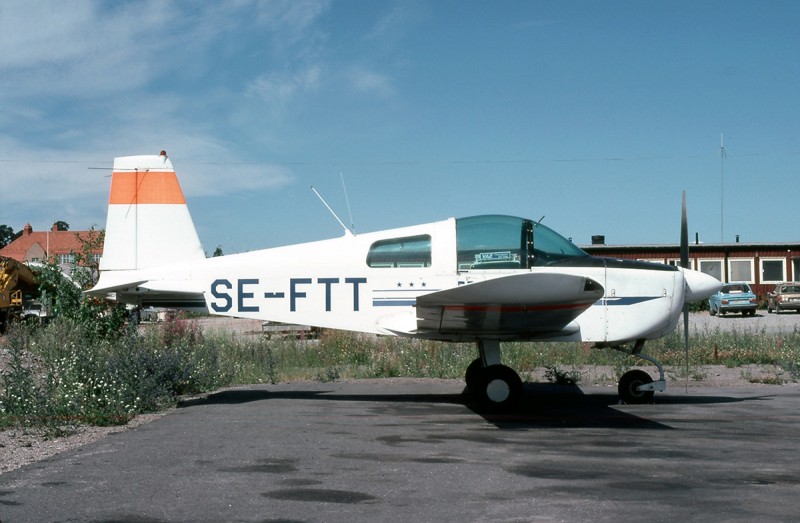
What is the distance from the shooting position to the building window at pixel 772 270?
143 ft

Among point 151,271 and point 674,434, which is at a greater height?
point 151,271

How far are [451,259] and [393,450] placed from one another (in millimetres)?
3389

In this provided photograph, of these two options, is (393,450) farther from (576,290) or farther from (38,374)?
(38,374)

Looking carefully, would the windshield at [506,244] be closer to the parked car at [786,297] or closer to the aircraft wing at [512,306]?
the aircraft wing at [512,306]

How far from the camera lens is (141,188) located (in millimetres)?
10773

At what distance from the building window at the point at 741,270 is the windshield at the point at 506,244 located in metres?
37.6

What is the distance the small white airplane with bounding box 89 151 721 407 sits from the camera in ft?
31.3

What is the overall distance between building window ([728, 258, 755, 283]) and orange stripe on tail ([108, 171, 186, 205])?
39336 millimetres

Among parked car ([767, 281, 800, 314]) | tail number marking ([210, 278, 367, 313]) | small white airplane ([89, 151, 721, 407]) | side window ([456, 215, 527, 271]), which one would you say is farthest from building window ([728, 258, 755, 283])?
tail number marking ([210, 278, 367, 313])

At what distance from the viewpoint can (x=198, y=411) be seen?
371 inches

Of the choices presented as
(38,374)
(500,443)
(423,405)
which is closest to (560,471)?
(500,443)

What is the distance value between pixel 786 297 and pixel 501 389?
33762 mm

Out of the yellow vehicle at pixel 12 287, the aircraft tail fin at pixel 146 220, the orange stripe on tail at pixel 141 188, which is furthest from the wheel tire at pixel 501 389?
the yellow vehicle at pixel 12 287

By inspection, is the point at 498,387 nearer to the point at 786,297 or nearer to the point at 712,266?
the point at 786,297
